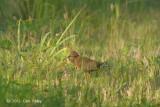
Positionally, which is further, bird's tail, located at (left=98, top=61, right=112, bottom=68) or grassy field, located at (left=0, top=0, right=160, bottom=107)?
bird's tail, located at (left=98, top=61, right=112, bottom=68)

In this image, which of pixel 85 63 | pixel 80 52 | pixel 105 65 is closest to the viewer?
pixel 85 63

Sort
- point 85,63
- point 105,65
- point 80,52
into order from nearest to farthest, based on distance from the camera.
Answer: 1. point 85,63
2. point 105,65
3. point 80,52

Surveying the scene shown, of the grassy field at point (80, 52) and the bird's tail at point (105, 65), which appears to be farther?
the bird's tail at point (105, 65)

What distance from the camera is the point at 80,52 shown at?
6004 mm

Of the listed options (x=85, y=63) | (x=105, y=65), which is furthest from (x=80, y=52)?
(x=85, y=63)

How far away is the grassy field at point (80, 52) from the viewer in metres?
4.44

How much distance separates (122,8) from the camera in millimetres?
7594

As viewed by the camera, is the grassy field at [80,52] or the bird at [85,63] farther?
the bird at [85,63]

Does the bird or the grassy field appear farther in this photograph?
A: the bird

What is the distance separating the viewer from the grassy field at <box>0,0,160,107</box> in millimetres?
4441

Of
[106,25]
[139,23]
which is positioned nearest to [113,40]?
[106,25]

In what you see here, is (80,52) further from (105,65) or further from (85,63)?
(85,63)

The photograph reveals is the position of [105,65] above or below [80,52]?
below

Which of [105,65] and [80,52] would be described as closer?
[105,65]
